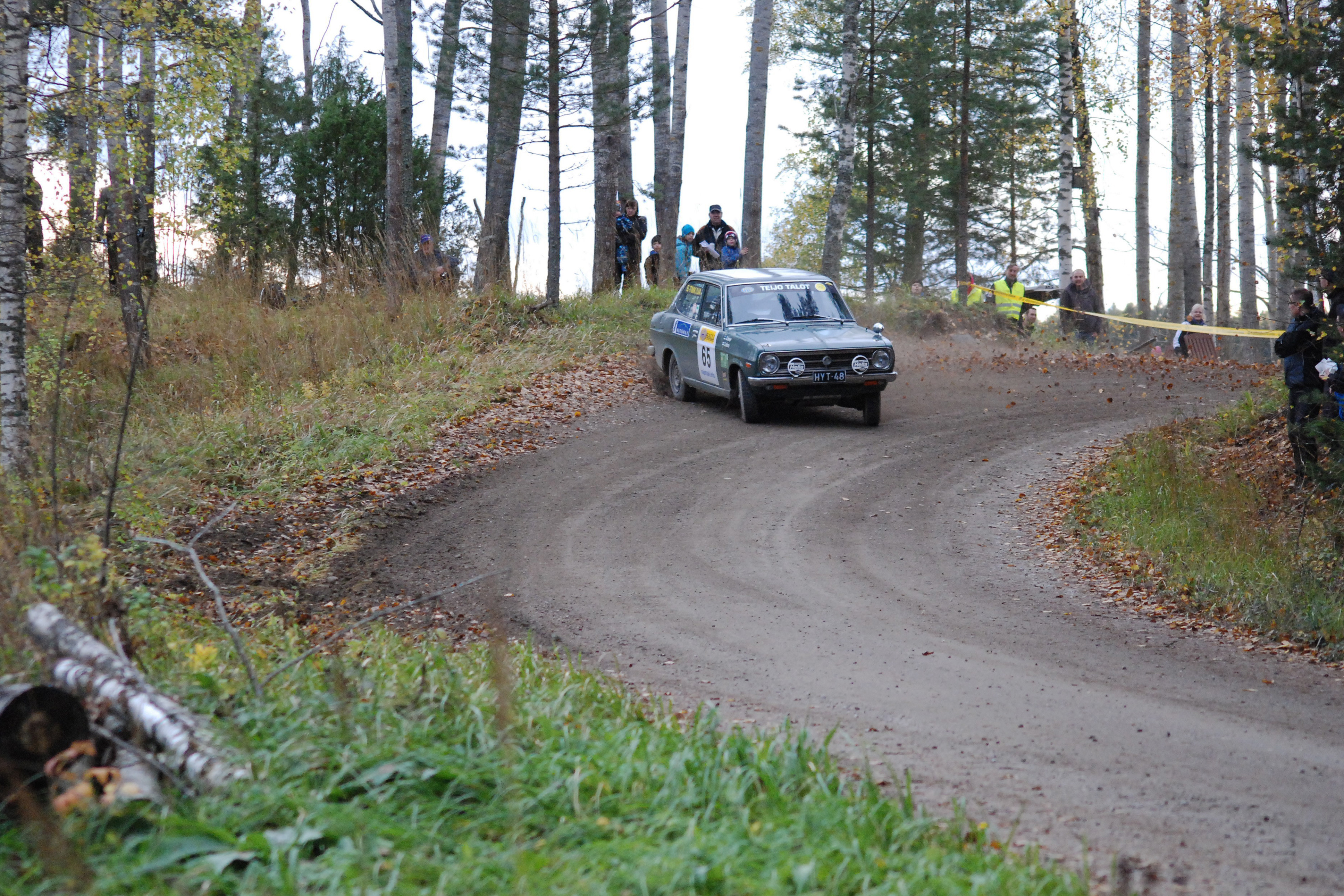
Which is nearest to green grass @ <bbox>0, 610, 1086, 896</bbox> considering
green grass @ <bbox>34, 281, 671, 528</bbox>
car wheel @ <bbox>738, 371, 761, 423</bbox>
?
green grass @ <bbox>34, 281, 671, 528</bbox>

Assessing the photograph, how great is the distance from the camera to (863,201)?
3975 centimetres

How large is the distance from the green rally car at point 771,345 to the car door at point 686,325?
0.05ft

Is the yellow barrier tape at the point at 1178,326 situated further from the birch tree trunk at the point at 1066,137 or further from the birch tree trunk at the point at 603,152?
the birch tree trunk at the point at 603,152

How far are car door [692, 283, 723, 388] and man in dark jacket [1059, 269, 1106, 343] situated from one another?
11062 mm

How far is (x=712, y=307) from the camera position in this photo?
15.6 m

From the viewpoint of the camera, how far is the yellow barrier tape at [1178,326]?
15797mm

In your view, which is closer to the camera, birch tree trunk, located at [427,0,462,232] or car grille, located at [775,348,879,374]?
car grille, located at [775,348,879,374]

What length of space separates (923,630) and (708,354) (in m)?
8.48

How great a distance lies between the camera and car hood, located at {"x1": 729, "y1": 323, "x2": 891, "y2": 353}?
13992 millimetres

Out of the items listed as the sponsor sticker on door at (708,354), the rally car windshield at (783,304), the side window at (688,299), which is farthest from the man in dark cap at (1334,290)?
the side window at (688,299)

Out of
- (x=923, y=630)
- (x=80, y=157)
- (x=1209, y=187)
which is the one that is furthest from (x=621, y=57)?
(x=1209, y=187)

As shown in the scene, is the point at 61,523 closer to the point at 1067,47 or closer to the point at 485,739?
the point at 485,739

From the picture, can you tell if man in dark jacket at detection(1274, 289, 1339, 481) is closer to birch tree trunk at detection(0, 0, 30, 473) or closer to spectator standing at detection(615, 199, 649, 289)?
birch tree trunk at detection(0, 0, 30, 473)

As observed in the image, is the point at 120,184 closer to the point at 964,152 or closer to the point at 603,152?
the point at 603,152
